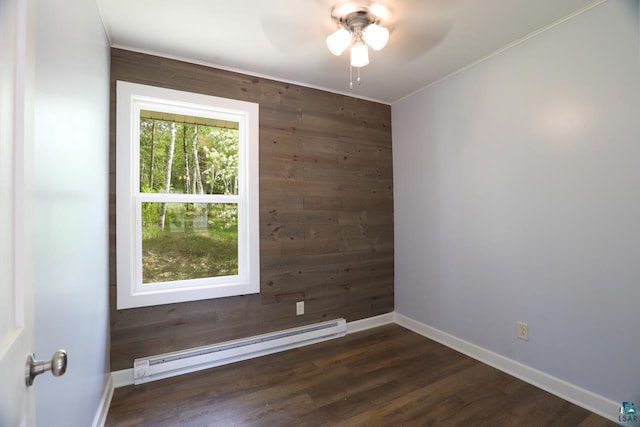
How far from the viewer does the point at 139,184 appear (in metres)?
2.25

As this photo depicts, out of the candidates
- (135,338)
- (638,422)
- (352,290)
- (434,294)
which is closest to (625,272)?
(638,422)

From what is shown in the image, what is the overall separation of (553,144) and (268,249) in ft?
7.71

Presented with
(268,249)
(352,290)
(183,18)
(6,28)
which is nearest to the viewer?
(6,28)

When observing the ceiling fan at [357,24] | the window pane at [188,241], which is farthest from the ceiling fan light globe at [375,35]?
the window pane at [188,241]

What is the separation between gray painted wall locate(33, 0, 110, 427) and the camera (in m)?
0.92

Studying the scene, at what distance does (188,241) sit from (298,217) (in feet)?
3.28

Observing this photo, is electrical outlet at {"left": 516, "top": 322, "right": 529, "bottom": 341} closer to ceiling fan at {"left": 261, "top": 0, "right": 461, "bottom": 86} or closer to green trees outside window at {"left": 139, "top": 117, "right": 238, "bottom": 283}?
ceiling fan at {"left": 261, "top": 0, "right": 461, "bottom": 86}

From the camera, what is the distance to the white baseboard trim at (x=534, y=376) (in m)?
1.75

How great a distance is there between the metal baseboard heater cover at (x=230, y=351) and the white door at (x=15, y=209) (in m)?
1.68

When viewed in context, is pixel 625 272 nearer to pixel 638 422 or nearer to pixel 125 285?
pixel 638 422

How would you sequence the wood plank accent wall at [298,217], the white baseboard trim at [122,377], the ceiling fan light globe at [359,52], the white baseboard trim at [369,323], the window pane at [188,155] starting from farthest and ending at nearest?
the white baseboard trim at [369,323] < the window pane at [188,155] < the wood plank accent wall at [298,217] < the white baseboard trim at [122,377] < the ceiling fan light globe at [359,52]

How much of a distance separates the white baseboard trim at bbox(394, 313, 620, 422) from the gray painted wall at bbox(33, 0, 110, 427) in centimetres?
271

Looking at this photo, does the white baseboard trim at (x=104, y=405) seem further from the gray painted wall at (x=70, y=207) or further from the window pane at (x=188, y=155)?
the window pane at (x=188, y=155)

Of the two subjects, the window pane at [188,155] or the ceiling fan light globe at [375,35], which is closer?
the ceiling fan light globe at [375,35]
